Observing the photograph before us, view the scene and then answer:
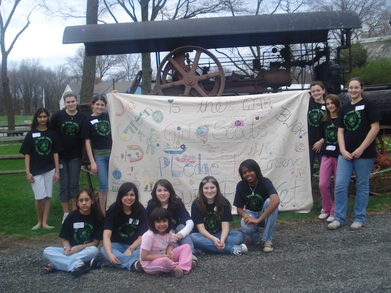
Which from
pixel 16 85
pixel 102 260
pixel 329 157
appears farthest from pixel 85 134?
pixel 16 85

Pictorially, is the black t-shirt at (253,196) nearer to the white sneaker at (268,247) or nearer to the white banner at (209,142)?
the white sneaker at (268,247)

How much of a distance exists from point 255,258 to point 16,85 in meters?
71.2

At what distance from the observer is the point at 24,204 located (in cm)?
643

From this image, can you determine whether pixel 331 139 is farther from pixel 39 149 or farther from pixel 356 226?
pixel 39 149

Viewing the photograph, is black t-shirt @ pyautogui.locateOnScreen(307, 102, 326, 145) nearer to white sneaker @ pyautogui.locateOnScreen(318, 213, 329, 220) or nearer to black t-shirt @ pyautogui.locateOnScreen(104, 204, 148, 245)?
white sneaker @ pyautogui.locateOnScreen(318, 213, 329, 220)

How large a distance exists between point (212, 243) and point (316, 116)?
2.52 meters

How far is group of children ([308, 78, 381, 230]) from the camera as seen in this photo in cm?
438

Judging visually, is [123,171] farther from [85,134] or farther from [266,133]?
[266,133]

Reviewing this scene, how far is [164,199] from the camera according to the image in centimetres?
386

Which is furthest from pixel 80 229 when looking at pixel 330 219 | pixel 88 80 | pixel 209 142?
pixel 88 80

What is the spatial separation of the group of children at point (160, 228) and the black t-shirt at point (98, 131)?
4.54ft

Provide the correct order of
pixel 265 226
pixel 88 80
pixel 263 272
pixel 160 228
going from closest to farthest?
pixel 263 272
pixel 160 228
pixel 265 226
pixel 88 80

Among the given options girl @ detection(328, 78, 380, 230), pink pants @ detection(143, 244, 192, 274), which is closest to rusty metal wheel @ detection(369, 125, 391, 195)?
girl @ detection(328, 78, 380, 230)

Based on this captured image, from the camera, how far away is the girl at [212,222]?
380 cm
